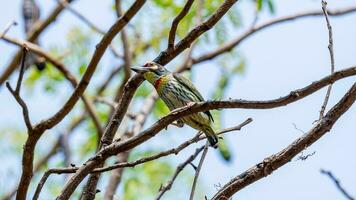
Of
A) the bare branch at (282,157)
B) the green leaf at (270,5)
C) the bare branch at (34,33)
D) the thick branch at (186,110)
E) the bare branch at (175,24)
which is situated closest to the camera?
the thick branch at (186,110)

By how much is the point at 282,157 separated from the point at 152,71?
4.74 ft

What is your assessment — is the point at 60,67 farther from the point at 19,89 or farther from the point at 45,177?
the point at 45,177

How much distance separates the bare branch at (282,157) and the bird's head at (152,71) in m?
1.19

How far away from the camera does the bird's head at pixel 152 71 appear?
419 cm

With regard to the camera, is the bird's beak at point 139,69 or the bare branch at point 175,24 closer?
the bare branch at point 175,24

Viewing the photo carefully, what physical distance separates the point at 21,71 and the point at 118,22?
1.27m

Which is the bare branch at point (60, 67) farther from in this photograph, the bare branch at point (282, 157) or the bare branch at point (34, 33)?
the bare branch at point (282, 157)

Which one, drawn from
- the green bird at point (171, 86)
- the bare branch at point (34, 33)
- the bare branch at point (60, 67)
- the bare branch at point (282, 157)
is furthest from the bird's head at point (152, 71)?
the bare branch at point (34, 33)

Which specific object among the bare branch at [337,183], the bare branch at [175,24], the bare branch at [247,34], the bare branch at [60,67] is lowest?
the bare branch at [337,183]

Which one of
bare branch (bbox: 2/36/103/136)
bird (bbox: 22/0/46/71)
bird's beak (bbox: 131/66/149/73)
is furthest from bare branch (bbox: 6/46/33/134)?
bird (bbox: 22/0/46/71)

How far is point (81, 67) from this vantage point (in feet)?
26.1

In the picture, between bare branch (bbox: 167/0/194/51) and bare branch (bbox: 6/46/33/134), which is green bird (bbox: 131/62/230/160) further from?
bare branch (bbox: 6/46/33/134)

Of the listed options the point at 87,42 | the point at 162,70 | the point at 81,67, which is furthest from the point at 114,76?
the point at 162,70

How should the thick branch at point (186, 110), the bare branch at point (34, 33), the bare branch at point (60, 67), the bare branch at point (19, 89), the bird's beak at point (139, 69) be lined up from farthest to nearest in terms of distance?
the bare branch at point (34, 33)
the bare branch at point (60, 67)
the bird's beak at point (139, 69)
the bare branch at point (19, 89)
the thick branch at point (186, 110)
